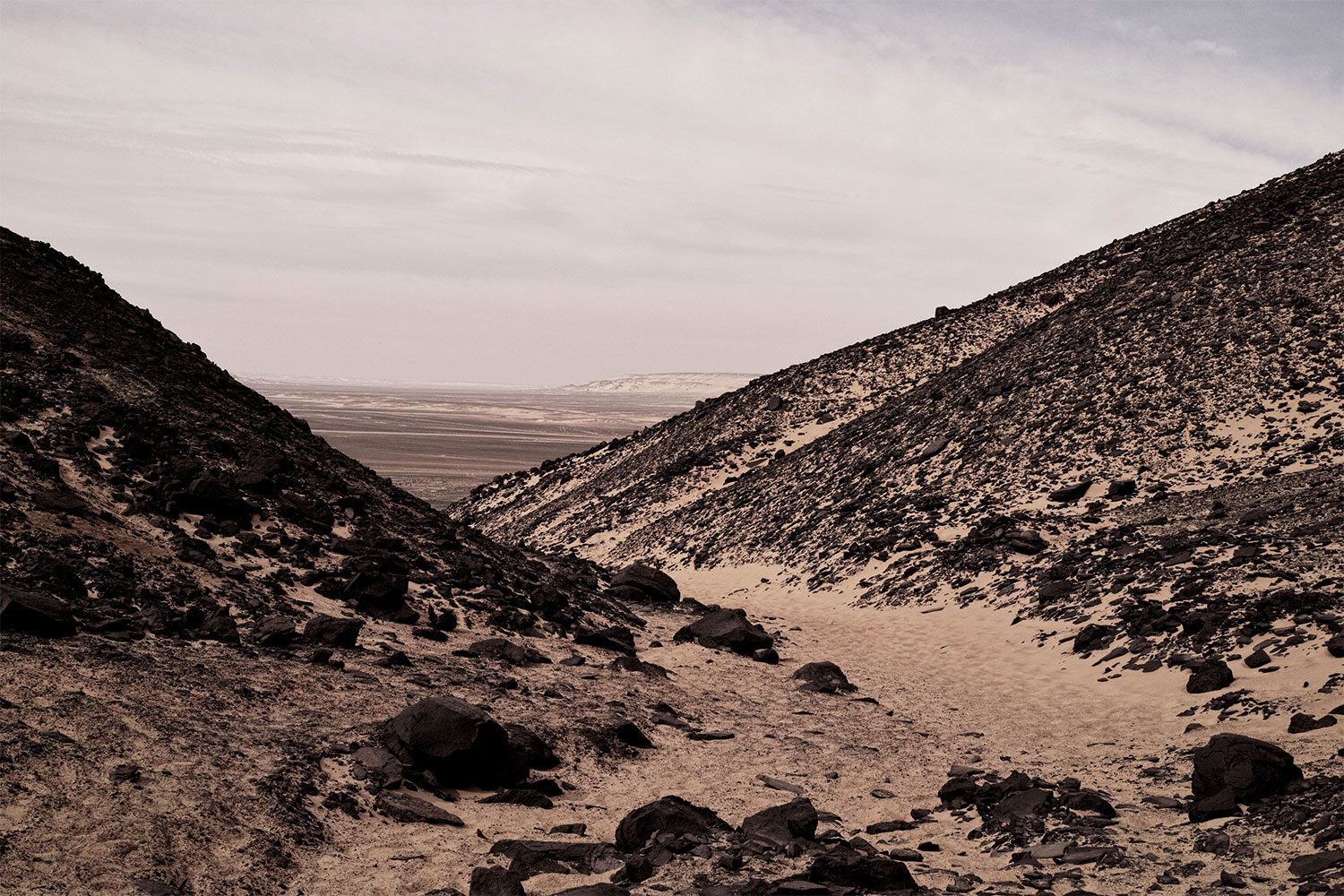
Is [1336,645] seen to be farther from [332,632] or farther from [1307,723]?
[332,632]

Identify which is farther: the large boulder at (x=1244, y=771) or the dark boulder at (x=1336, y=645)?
the dark boulder at (x=1336, y=645)

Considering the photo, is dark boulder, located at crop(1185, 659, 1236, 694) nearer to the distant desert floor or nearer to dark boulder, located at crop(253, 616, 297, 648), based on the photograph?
dark boulder, located at crop(253, 616, 297, 648)

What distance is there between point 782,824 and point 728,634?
31.5ft

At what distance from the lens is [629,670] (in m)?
17.0

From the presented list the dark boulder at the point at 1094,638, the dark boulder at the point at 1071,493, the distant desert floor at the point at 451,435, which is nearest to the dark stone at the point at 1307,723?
the dark boulder at the point at 1094,638

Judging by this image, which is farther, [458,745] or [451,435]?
[451,435]

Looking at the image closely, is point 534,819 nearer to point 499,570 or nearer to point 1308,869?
point 1308,869

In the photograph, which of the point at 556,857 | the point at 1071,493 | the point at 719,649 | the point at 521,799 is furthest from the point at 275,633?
the point at 1071,493

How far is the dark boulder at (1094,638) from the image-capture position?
722 inches

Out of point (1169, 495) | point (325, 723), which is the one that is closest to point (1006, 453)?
point (1169, 495)

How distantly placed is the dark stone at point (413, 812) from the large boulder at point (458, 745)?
2.49 ft

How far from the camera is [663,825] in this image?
9828 mm

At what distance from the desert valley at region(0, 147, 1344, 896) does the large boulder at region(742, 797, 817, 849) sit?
0.05 meters

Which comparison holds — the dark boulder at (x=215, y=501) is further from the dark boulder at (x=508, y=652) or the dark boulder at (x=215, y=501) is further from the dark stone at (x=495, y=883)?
the dark stone at (x=495, y=883)
